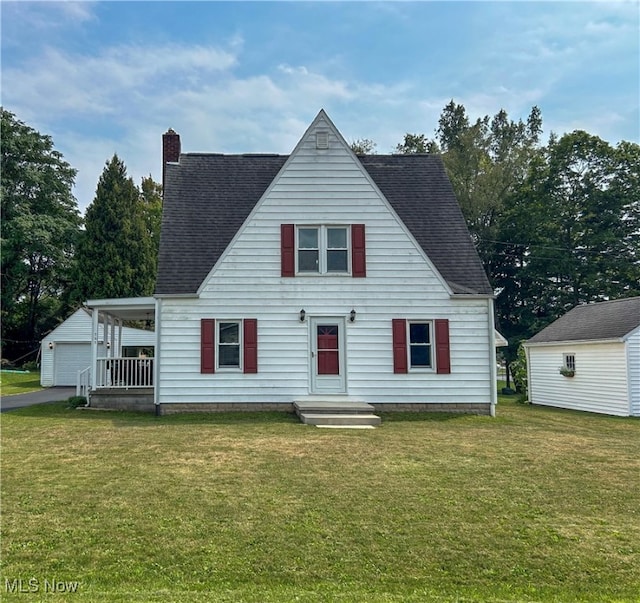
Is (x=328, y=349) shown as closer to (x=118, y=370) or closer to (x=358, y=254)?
(x=358, y=254)

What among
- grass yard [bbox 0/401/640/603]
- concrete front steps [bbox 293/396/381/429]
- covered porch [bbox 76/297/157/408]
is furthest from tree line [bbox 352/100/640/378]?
grass yard [bbox 0/401/640/603]

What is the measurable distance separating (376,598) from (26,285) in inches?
1603

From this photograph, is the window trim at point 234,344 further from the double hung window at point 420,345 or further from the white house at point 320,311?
the double hung window at point 420,345

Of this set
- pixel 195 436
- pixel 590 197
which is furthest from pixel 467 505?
pixel 590 197

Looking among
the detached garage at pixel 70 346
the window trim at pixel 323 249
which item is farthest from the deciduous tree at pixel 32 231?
the window trim at pixel 323 249

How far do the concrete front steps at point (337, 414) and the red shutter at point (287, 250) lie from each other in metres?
3.52

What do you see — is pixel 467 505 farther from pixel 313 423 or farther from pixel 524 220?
pixel 524 220

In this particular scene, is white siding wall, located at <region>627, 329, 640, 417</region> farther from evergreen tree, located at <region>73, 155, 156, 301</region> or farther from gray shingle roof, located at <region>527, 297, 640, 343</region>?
evergreen tree, located at <region>73, 155, 156, 301</region>

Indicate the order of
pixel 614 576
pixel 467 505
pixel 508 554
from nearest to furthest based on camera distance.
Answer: pixel 614 576
pixel 508 554
pixel 467 505

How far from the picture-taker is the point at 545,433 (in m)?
11.1

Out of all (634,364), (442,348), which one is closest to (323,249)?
(442,348)

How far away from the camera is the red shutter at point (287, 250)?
13.9m

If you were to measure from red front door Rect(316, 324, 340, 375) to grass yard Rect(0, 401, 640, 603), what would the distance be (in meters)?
4.55

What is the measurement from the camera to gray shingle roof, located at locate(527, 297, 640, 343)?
56.6ft
